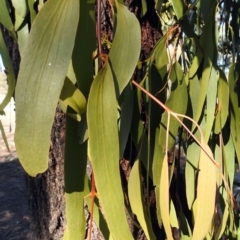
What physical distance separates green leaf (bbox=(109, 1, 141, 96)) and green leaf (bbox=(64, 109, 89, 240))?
0.07 m

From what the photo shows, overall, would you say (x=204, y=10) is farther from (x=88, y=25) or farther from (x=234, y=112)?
(x=88, y=25)

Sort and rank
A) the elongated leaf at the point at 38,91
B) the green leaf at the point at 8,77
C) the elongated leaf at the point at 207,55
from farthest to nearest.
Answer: the elongated leaf at the point at 207,55 → the green leaf at the point at 8,77 → the elongated leaf at the point at 38,91

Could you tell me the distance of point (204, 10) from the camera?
2.72ft

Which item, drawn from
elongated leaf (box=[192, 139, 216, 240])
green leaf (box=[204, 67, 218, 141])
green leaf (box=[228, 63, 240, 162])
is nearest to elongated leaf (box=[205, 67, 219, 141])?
green leaf (box=[204, 67, 218, 141])

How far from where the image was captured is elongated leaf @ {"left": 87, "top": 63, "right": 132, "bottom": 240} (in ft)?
1.66

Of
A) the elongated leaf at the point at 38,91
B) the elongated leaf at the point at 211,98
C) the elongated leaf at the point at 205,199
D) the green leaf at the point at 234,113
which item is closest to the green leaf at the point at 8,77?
the elongated leaf at the point at 38,91

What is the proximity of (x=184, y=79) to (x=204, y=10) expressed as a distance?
12 cm

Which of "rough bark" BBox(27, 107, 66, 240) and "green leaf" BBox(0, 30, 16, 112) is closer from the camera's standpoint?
"green leaf" BBox(0, 30, 16, 112)

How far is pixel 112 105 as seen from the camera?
519 mm

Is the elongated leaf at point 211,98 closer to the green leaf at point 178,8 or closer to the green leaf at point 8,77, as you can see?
the green leaf at point 178,8

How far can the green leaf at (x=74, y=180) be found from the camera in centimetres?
59

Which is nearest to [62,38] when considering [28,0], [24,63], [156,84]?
[24,63]

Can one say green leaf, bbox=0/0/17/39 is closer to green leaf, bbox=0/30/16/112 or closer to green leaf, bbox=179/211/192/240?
green leaf, bbox=0/30/16/112

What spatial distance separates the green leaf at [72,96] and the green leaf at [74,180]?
0.11 ft
